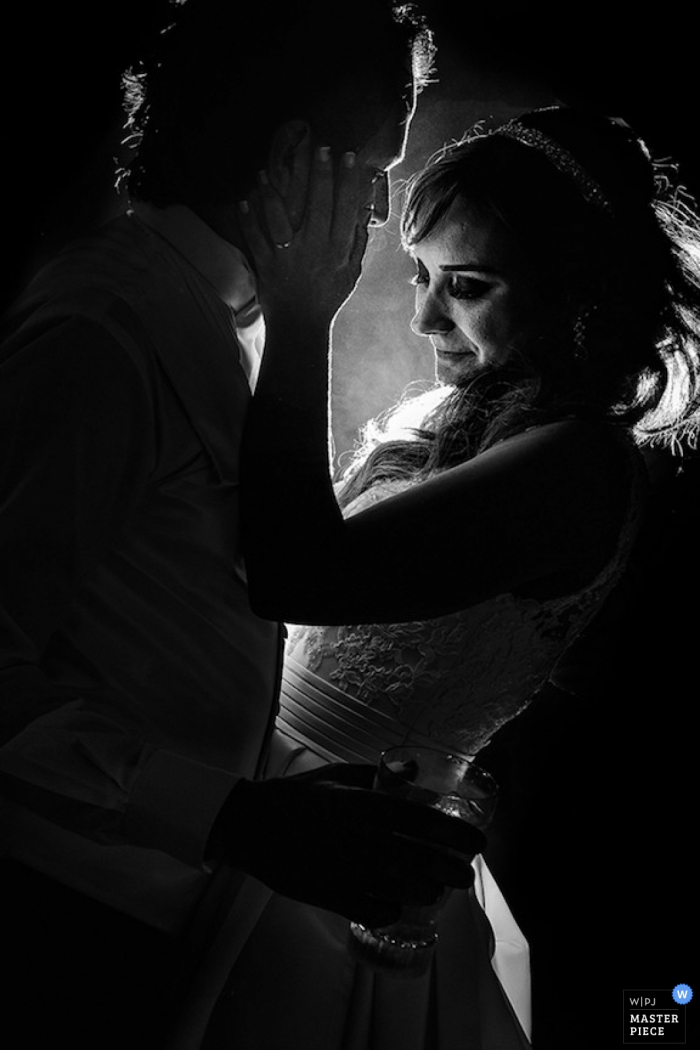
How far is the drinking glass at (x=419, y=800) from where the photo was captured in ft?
3.57

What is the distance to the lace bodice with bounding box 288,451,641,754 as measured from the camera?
5.33 ft

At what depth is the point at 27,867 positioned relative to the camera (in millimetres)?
1075

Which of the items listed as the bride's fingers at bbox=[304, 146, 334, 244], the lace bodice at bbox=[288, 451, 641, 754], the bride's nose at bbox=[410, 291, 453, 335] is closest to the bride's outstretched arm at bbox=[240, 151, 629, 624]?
the bride's fingers at bbox=[304, 146, 334, 244]

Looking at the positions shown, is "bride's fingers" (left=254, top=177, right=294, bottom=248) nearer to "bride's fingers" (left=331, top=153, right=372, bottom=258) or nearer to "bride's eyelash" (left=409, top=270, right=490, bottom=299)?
"bride's fingers" (left=331, top=153, right=372, bottom=258)

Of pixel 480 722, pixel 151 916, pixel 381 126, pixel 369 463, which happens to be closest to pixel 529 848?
pixel 480 722

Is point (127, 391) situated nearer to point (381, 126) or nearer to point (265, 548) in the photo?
point (265, 548)

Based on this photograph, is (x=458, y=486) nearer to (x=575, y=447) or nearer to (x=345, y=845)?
(x=575, y=447)

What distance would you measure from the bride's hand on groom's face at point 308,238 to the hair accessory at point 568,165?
2.09ft

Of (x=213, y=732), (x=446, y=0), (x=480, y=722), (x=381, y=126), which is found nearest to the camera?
(x=213, y=732)

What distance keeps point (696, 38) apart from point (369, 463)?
1.27 meters

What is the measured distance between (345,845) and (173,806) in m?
0.15

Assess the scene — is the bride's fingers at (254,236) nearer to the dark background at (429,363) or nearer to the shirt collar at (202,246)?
the shirt collar at (202,246)

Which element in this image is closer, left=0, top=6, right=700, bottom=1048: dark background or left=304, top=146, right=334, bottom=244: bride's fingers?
left=304, top=146, right=334, bottom=244: bride's fingers

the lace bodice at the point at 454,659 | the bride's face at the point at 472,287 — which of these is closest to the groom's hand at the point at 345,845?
the lace bodice at the point at 454,659
